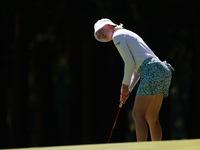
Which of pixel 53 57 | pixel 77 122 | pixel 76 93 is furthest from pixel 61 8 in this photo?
pixel 77 122

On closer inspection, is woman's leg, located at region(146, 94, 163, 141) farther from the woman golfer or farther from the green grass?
the green grass

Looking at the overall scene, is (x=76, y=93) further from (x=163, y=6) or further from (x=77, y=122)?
(x=163, y=6)

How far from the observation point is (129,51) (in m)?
3.85

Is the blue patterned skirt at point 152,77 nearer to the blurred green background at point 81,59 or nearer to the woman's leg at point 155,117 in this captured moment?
the woman's leg at point 155,117

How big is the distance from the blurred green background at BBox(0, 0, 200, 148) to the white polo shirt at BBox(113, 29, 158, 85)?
4093 mm

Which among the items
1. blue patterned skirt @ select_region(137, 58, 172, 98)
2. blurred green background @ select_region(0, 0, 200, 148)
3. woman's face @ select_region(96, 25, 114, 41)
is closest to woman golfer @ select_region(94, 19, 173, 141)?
blue patterned skirt @ select_region(137, 58, 172, 98)

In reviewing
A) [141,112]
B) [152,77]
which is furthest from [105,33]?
[141,112]

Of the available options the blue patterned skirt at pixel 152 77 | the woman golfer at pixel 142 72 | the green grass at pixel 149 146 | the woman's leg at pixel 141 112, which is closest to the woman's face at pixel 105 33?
the woman golfer at pixel 142 72

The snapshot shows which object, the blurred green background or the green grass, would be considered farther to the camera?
the blurred green background

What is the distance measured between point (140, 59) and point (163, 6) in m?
4.41

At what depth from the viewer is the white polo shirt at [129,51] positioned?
12.5 ft

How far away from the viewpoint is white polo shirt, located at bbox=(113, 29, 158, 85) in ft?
12.5

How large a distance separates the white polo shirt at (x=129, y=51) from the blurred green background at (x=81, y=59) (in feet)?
13.4

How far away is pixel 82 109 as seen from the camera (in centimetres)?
872
